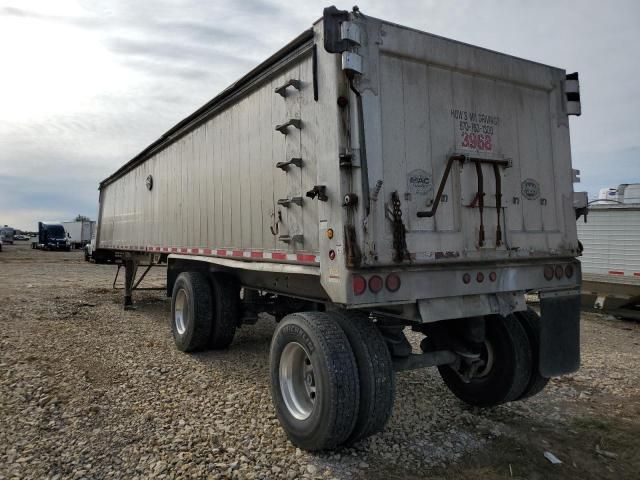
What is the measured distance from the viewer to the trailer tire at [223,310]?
658 centimetres

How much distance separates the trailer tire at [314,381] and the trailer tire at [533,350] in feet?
6.72

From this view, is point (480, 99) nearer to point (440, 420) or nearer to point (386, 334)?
point (386, 334)

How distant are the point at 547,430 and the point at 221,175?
4.70m

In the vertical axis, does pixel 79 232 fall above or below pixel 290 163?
above

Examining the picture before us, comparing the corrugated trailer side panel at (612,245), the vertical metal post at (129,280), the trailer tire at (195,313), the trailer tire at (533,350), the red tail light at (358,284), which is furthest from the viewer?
the vertical metal post at (129,280)

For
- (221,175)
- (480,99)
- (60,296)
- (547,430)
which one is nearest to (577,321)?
(547,430)

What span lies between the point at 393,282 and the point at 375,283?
156 millimetres

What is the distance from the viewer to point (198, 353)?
6738mm

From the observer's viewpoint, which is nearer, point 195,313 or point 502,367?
point 502,367

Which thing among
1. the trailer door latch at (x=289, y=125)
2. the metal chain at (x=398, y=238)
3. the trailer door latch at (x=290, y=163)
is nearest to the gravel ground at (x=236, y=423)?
the metal chain at (x=398, y=238)

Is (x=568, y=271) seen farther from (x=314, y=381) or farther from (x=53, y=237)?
(x=53, y=237)

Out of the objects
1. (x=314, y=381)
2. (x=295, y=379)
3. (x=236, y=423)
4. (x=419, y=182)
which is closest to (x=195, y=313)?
(x=236, y=423)

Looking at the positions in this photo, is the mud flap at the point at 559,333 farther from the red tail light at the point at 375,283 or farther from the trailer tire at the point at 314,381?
the trailer tire at the point at 314,381

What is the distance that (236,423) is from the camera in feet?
14.0
